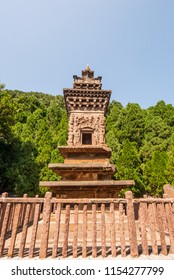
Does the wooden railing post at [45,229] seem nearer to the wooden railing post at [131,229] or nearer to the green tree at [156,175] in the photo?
the wooden railing post at [131,229]

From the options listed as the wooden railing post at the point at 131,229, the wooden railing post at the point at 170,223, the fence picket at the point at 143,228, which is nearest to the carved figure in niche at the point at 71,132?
the wooden railing post at the point at 131,229

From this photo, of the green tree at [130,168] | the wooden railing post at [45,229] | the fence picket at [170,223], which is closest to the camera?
the wooden railing post at [45,229]

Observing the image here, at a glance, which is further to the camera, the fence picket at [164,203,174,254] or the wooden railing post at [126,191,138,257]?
the fence picket at [164,203,174,254]

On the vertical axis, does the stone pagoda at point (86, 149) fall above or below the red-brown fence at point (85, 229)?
above

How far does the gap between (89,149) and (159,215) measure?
18.7 ft

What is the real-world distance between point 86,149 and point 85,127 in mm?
1984

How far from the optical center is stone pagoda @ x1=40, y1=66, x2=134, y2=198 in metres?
8.32

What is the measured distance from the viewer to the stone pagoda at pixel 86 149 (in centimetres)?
832

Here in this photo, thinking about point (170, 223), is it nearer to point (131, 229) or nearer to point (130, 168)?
point (131, 229)

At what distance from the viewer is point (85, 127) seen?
1130 centimetres

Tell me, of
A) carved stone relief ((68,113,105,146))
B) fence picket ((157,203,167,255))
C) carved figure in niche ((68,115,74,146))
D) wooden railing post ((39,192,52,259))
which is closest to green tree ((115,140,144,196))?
carved stone relief ((68,113,105,146))

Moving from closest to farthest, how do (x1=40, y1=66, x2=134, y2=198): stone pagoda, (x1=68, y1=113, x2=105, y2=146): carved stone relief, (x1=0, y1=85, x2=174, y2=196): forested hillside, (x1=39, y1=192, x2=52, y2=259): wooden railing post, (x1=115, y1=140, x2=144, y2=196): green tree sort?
(x1=39, y1=192, x2=52, y2=259): wooden railing post < (x1=40, y1=66, x2=134, y2=198): stone pagoda < (x1=68, y1=113, x2=105, y2=146): carved stone relief < (x1=0, y1=85, x2=174, y2=196): forested hillside < (x1=115, y1=140, x2=144, y2=196): green tree

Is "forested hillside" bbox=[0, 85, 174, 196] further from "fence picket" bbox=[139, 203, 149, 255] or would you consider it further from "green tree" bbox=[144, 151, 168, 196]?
"fence picket" bbox=[139, 203, 149, 255]
